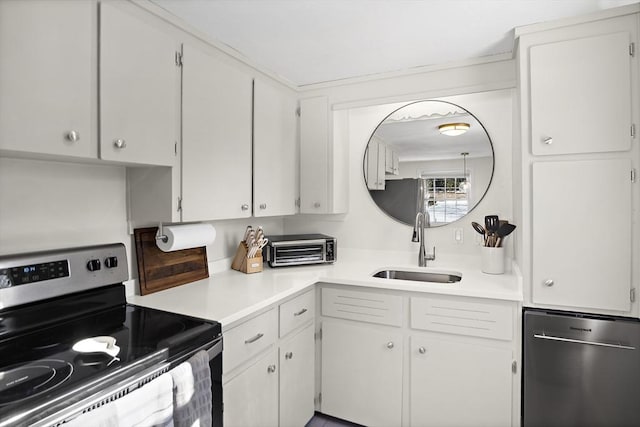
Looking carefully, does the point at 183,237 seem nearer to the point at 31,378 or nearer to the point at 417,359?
the point at 31,378

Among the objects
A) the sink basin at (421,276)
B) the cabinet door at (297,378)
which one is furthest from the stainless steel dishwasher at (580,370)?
the cabinet door at (297,378)

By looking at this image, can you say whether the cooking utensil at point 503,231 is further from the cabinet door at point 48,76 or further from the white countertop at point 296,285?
the cabinet door at point 48,76

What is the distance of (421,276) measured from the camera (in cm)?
251

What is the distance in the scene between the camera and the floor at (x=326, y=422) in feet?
7.35

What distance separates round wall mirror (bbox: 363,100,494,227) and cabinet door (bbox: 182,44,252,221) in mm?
1039

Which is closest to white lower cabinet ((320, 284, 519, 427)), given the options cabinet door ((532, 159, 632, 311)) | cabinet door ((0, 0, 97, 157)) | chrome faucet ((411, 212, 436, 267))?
cabinet door ((532, 159, 632, 311))

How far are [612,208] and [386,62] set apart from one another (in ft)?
4.77

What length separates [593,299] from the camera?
5.82 feet

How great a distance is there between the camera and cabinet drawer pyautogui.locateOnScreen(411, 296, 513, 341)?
1.86 metres

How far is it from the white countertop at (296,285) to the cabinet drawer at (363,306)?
72 millimetres

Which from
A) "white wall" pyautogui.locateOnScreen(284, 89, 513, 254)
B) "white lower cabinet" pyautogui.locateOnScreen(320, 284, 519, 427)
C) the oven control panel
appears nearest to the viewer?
the oven control panel

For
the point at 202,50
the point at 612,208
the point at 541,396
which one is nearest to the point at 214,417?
the point at 541,396

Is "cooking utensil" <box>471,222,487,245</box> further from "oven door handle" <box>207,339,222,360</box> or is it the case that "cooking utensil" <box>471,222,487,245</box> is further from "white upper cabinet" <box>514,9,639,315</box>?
"oven door handle" <box>207,339,222,360</box>

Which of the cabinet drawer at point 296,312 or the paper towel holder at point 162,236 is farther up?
the paper towel holder at point 162,236
